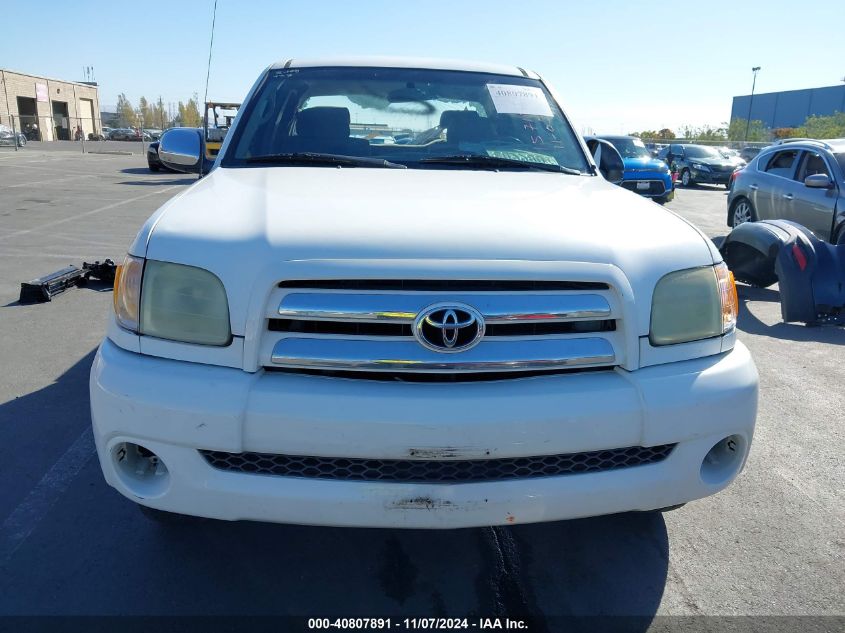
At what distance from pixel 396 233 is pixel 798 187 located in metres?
8.56

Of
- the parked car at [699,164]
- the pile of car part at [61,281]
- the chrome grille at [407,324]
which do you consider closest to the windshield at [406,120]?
the chrome grille at [407,324]

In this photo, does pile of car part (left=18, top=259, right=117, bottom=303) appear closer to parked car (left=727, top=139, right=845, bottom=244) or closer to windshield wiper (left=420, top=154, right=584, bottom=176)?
windshield wiper (left=420, top=154, right=584, bottom=176)

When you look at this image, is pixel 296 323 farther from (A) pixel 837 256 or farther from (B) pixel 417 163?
(A) pixel 837 256

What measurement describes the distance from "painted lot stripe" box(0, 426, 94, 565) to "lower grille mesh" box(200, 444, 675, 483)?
119 cm

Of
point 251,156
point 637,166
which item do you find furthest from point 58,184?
point 251,156

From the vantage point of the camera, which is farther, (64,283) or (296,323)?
(64,283)

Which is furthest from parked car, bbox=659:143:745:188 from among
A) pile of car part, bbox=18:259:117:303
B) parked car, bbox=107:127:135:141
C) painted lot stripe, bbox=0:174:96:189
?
parked car, bbox=107:127:135:141

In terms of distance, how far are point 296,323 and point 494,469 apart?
735mm

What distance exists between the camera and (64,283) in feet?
20.1

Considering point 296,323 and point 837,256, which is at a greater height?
point 296,323

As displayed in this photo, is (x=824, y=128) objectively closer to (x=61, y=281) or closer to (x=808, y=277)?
(x=808, y=277)

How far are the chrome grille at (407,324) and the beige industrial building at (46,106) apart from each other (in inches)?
2202

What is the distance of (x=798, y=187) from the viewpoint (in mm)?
8820

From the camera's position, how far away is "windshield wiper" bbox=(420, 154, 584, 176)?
320 centimetres
